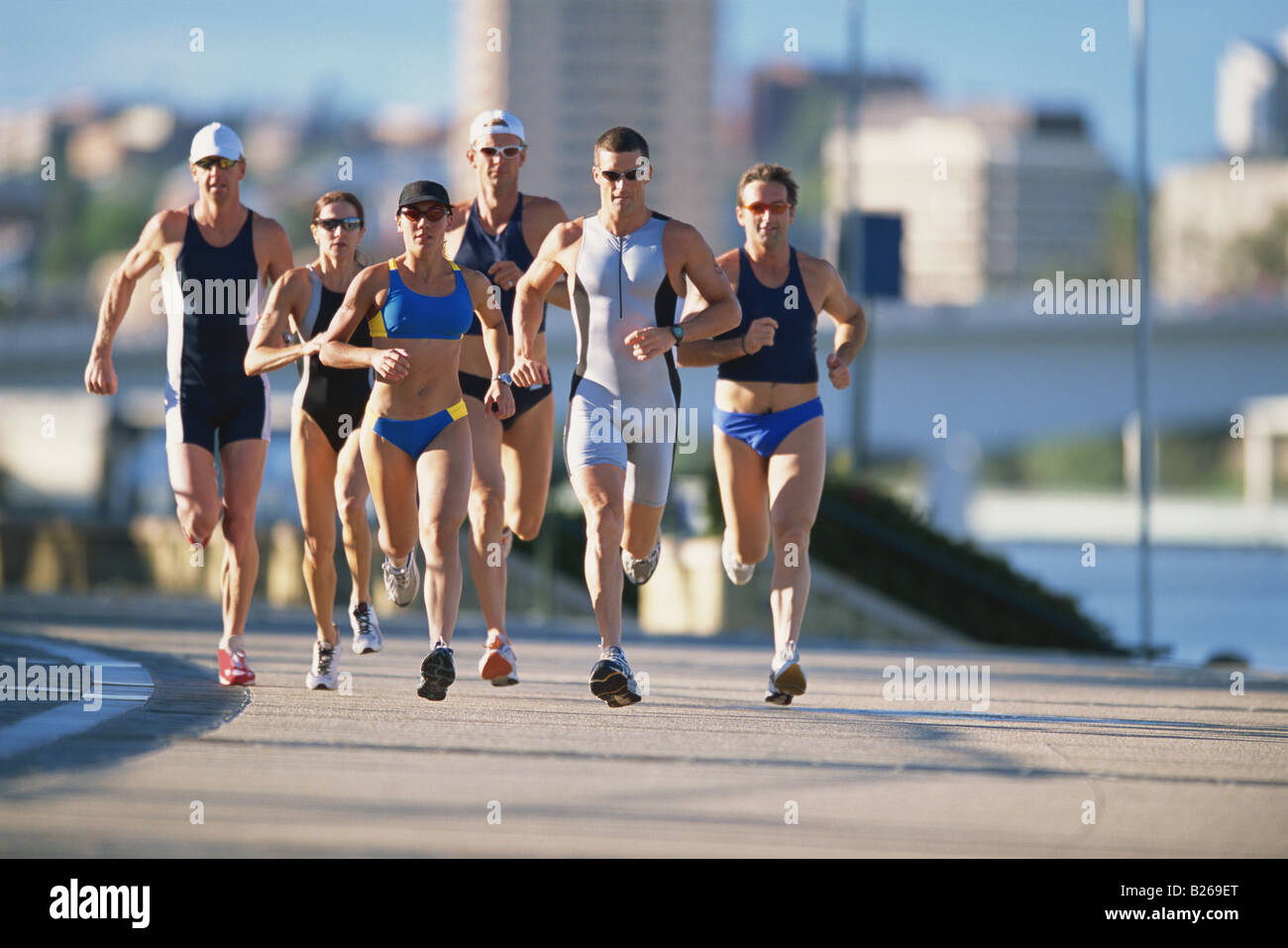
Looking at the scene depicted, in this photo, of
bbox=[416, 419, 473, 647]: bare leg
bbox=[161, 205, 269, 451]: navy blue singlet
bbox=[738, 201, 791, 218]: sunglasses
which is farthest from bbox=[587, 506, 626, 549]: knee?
bbox=[161, 205, 269, 451]: navy blue singlet

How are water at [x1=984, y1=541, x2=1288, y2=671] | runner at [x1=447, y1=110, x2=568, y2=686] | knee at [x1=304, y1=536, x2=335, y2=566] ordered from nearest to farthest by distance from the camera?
runner at [x1=447, y1=110, x2=568, y2=686] → knee at [x1=304, y1=536, x2=335, y2=566] → water at [x1=984, y1=541, x2=1288, y2=671]

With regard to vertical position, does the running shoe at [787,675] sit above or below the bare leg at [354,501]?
below

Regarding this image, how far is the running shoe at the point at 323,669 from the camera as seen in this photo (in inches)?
394

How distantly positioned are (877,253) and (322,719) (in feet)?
44.1

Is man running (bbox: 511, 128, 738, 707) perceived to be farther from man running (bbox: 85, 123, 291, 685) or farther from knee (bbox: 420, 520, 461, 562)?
man running (bbox: 85, 123, 291, 685)

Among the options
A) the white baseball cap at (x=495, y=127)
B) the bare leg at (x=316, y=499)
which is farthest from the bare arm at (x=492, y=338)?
the bare leg at (x=316, y=499)

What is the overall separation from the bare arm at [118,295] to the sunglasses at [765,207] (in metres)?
2.82

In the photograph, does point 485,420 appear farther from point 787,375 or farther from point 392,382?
point 787,375

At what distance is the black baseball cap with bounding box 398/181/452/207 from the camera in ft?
30.4

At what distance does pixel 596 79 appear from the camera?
192125mm

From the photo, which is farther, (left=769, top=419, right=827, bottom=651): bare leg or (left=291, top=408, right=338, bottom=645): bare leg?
(left=291, top=408, right=338, bottom=645): bare leg

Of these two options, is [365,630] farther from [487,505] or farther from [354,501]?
[487,505]

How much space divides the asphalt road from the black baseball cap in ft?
7.65

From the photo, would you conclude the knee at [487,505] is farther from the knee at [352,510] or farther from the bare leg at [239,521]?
the bare leg at [239,521]
